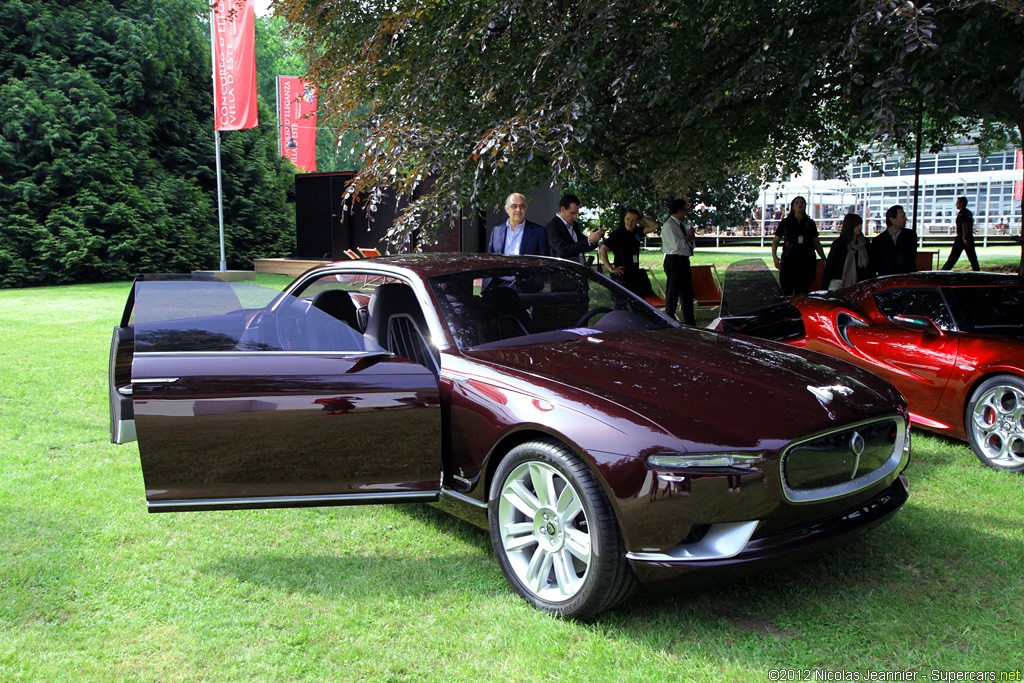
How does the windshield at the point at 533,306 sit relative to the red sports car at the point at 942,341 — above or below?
above

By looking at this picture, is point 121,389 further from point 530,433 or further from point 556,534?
point 556,534

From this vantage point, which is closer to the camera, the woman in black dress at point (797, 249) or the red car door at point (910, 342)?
the red car door at point (910, 342)

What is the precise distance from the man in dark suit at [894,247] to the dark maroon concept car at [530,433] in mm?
7961

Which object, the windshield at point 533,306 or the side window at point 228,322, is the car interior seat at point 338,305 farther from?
the windshield at point 533,306

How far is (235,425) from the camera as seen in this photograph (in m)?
3.43

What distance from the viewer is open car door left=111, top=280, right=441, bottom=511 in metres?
3.38

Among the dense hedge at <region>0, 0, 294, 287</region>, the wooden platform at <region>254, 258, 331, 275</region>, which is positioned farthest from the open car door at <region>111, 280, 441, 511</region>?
the dense hedge at <region>0, 0, 294, 287</region>

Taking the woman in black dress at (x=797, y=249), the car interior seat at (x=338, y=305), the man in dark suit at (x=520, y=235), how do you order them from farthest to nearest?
the woman in black dress at (x=797, y=249), the man in dark suit at (x=520, y=235), the car interior seat at (x=338, y=305)

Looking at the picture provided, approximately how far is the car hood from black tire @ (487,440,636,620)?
35 centimetres

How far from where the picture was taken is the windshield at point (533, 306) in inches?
162

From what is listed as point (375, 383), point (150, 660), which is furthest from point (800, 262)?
point (150, 660)

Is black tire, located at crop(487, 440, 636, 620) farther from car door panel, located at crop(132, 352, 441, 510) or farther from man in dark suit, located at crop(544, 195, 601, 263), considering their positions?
man in dark suit, located at crop(544, 195, 601, 263)

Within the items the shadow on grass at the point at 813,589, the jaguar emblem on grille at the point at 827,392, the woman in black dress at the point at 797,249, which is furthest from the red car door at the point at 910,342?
the woman in black dress at the point at 797,249

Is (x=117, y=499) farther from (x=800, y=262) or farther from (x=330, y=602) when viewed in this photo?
(x=800, y=262)
